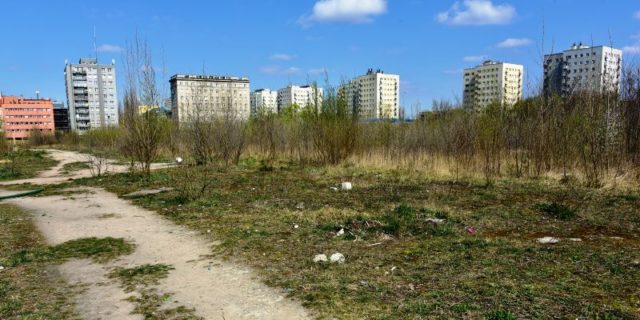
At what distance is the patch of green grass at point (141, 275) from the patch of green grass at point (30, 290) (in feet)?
1.68

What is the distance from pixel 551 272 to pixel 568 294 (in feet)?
1.88

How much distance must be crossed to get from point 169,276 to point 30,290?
1364 millimetres

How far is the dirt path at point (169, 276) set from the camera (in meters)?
3.57

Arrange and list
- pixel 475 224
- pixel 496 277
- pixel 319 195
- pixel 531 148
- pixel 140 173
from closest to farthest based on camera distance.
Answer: pixel 496 277 → pixel 475 224 → pixel 319 195 → pixel 531 148 → pixel 140 173

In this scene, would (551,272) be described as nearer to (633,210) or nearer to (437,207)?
(437,207)

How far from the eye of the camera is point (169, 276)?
4.44 m

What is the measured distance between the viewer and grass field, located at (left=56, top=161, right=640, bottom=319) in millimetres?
3463

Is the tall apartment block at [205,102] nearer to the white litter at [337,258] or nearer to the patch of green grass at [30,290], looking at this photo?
the patch of green grass at [30,290]

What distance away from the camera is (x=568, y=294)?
3.50m

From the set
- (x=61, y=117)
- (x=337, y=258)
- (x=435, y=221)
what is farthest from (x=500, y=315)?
(x=61, y=117)

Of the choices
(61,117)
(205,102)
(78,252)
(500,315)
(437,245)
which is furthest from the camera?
(61,117)

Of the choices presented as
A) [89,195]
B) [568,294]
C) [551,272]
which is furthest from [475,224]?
[89,195]

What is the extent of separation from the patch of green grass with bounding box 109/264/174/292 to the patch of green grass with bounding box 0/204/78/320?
0.51 meters

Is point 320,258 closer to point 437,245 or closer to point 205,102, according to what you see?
point 437,245
